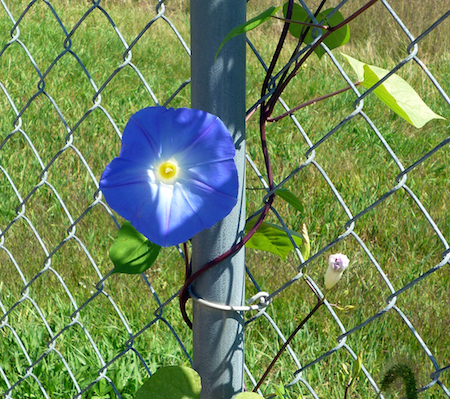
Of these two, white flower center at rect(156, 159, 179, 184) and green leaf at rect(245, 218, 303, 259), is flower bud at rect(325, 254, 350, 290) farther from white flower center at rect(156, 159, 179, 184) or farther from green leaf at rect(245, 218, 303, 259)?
white flower center at rect(156, 159, 179, 184)

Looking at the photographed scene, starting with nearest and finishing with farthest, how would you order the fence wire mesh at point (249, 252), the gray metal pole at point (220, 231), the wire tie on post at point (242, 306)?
the gray metal pole at point (220, 231)
the wire tie on post at point (242, 306)
the fence wire mesh at point (249, 252)

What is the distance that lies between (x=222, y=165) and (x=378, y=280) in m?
1.14

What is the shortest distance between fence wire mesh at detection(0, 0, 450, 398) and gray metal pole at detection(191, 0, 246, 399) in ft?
0.20

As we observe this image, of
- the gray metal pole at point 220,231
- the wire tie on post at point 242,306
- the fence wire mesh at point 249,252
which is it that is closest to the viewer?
the gray metal pole at point 220,231

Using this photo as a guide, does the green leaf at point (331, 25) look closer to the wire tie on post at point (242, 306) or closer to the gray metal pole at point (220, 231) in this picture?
the gray metal pole at point (220, 231)

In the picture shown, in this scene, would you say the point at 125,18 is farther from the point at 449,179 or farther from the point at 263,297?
the point at 263,297

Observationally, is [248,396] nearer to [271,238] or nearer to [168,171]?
[271,238]

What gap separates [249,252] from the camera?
70.1 inches

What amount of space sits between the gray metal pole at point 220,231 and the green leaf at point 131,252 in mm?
73

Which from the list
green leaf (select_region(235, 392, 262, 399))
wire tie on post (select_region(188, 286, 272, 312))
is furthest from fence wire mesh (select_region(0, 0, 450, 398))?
green leaf (select_region(235, 392, 262, 399))

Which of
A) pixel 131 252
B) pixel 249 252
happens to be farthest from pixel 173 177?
pixel 249 252

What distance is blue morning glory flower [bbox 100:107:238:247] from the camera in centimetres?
67

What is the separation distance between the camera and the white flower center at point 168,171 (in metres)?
0.69

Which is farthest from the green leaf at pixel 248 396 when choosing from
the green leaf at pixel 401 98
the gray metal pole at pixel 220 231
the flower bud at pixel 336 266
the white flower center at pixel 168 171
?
the green leaf at pixel 401 98
